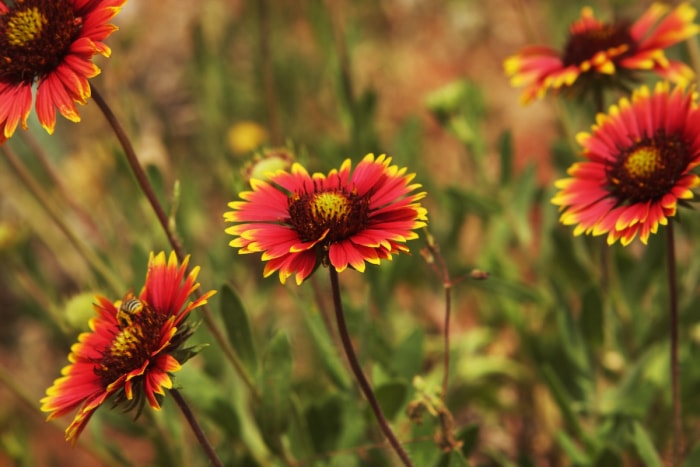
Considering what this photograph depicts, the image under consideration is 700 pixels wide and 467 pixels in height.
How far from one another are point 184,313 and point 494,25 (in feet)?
10.8

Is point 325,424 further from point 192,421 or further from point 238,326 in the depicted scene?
point 192,421

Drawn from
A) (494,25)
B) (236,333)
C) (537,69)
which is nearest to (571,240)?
(537,69)

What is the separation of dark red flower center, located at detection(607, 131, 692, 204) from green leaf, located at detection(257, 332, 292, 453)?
0.70 m

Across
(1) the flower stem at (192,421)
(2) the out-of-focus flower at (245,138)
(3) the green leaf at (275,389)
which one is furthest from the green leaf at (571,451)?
(2) the out-of-focus flower at (245,138)

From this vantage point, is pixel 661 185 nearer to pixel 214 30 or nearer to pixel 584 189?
pixel 584 189

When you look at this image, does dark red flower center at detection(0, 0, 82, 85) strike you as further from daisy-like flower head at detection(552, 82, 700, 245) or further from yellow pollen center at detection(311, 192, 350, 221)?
daisy-like flower head at detection(552, 82, 700, 245)

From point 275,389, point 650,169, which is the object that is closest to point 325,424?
point 275,389

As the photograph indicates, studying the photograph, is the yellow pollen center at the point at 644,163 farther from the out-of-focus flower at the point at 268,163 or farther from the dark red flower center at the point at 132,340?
the dark red flower center at the point at 132,340

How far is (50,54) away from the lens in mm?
1292

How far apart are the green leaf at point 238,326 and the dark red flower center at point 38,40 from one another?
1.74 feet

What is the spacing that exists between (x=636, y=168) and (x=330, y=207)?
57 cm

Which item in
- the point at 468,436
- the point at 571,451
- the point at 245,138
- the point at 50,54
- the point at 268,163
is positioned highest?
the point at 50,54

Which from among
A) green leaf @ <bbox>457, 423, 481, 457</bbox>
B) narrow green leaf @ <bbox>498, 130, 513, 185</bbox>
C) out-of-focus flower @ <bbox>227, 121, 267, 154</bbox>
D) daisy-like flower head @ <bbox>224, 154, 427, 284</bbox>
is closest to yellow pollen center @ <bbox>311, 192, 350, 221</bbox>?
daisy-like flower head @ <bbox>224, 154, 427, 284</bbox>

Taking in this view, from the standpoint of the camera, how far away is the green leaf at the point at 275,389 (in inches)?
56.8
